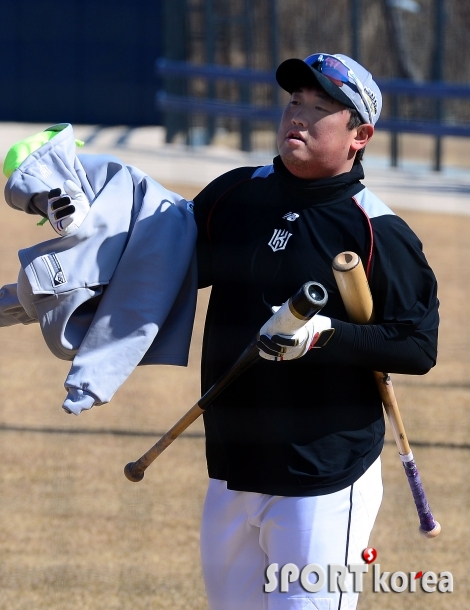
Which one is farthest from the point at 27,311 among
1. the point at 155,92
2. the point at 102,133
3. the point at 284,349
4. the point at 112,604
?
the point at 155,92

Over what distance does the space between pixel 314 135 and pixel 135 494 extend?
2169 mm

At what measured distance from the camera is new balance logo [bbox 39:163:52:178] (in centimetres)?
209

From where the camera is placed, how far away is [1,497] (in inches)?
147

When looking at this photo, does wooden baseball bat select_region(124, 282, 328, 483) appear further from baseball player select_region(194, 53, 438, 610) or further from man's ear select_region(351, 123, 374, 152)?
man's ear select_region(351, 123, 374, 152)

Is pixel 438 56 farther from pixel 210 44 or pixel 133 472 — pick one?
pixel 133 472

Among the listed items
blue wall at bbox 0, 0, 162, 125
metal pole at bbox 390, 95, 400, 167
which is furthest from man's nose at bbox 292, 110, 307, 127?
blue wall at bbox 0, 0, 162, 125

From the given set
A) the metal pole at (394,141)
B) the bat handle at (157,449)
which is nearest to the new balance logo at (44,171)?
the bat handle at (157,449)

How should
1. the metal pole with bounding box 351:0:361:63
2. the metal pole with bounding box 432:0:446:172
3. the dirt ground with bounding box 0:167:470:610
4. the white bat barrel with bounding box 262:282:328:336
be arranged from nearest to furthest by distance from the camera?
the white bat barrel with bounding box 262:282:328:336 → the dirt ground with bounding box 0:167:470:610 → the metal pole with bounding box 432:0:446:172 → the metal pole with bounding box 351:0:361:63

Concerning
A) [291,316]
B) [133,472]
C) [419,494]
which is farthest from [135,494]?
[291,316]

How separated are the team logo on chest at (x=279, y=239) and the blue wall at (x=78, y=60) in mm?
13284

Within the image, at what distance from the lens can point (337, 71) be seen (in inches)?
79.5

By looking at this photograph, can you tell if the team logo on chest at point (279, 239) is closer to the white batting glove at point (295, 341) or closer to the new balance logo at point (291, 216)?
the new balance logo at point (291, 216)

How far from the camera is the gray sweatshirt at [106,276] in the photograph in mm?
2066

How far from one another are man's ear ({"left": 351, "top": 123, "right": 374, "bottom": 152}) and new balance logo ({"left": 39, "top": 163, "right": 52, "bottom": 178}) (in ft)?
2.11
